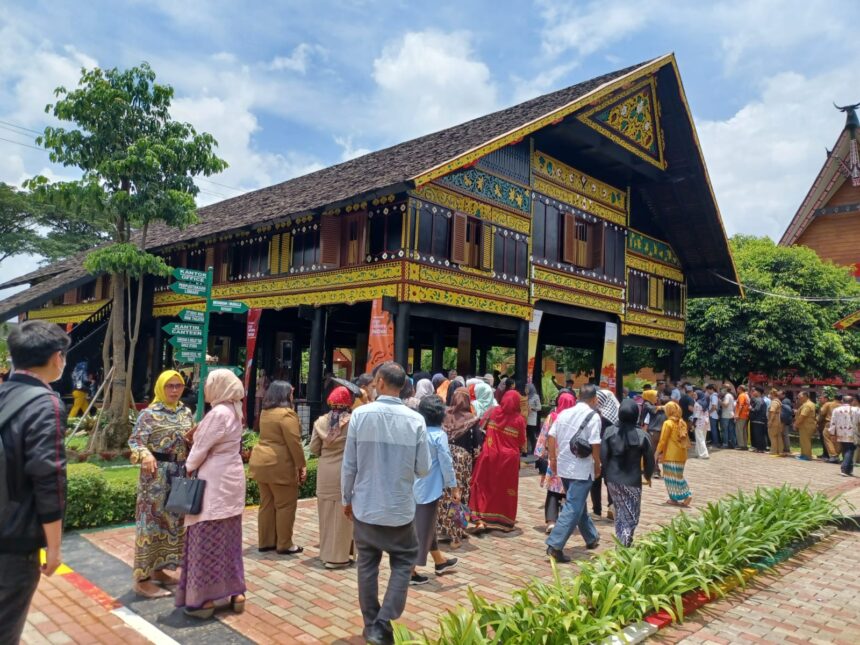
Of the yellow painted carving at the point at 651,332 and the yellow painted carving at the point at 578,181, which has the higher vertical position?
the yellow painted carving at the point at 578,181

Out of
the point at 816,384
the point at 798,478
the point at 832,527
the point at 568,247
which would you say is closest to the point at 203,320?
the point at 832,527

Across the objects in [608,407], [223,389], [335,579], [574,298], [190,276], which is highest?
[574,298]

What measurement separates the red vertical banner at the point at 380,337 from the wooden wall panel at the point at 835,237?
23.6 meters

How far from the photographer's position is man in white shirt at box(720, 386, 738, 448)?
17447 millimetres

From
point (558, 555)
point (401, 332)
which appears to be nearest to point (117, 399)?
point (401, 332)

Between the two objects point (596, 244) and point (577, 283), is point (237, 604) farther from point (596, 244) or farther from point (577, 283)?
point (596, 244)

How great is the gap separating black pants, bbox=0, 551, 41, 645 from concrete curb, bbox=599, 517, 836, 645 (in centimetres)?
330

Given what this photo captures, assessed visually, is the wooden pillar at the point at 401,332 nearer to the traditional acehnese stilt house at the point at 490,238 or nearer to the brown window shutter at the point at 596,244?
the traditional acehnese stilt house at the point at 490,238

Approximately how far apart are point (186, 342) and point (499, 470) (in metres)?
4.86

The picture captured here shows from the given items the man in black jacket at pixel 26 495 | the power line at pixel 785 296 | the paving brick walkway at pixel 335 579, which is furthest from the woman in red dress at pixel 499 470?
the power line at pixel 785 296

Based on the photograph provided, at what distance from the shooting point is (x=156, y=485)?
4793mm

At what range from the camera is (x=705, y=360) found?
22438 mm

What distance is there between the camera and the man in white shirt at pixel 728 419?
17.4 m

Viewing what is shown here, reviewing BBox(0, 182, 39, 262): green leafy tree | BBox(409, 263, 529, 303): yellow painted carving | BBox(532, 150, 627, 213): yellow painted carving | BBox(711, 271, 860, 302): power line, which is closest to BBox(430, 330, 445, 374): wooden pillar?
BBox(409, 263, 529, 303): yellow painted carving
